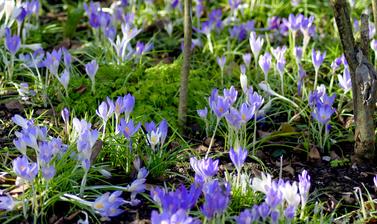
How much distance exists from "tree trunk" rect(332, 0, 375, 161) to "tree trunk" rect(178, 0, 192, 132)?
2.26ft

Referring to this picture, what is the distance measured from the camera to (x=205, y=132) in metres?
3.59

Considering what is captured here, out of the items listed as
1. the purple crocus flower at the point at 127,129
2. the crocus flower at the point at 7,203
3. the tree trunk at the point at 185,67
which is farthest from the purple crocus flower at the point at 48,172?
the tree trunk at the point at 185,67

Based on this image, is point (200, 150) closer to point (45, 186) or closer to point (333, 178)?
point (333, 178)

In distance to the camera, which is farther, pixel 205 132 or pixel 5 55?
pixel 5 55

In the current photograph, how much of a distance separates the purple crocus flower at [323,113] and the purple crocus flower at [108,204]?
112 centimetres

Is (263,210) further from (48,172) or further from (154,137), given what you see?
(48,172)

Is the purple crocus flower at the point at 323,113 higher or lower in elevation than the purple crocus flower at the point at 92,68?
lower

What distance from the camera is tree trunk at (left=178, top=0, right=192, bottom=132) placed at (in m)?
3.36

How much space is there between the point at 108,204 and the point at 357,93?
4.20ft

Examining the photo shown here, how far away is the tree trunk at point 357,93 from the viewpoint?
312 cm

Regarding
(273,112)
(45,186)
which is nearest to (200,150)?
(273,112)

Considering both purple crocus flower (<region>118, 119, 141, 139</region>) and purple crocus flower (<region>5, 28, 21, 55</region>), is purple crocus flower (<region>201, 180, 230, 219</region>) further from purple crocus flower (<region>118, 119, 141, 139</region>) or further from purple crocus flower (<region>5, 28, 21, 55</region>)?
purple crocus flower (<region>5, 28, 21, 55</region>)

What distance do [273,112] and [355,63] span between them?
2.39ft

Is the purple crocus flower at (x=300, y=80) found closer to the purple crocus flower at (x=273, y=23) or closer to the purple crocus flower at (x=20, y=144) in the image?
the purple crocus flower at (x=273, y=23)
